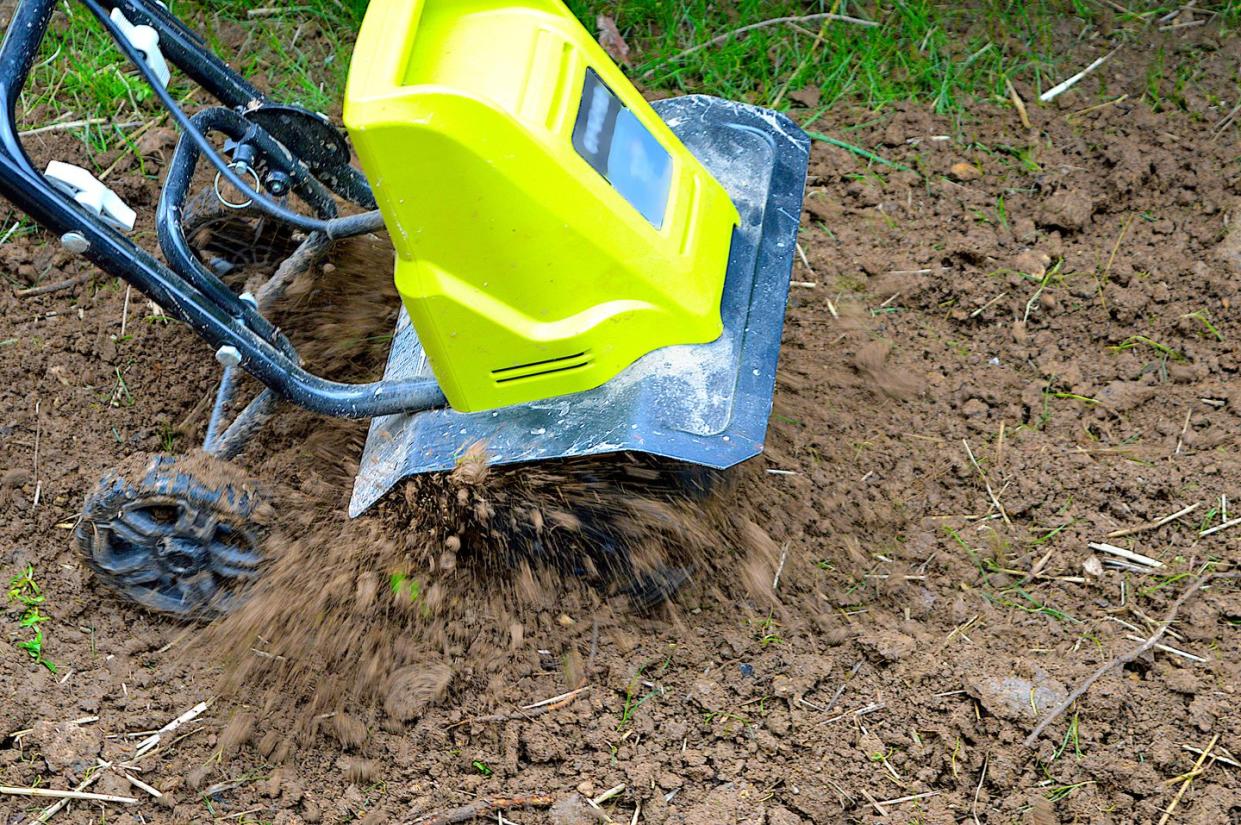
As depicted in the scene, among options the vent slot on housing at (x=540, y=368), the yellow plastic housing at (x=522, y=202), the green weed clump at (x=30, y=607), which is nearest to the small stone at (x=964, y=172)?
the yellow plastic housing at (x=522, y=202)

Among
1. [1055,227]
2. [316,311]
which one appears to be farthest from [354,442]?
[1055,227]

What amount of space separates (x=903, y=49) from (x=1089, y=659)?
2213 mm

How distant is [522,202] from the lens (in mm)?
2188

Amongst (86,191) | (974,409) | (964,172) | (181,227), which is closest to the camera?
(86,191)

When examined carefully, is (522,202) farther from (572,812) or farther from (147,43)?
(572,812)

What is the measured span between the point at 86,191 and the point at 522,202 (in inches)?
33.4

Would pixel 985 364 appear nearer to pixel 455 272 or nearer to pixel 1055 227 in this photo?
pixel 1055 227

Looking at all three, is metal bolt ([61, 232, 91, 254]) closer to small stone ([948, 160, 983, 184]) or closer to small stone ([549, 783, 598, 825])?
small stone ([549, 783, 598, 825])

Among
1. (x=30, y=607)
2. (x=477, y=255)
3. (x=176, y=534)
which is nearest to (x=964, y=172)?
(x=477, y=255)

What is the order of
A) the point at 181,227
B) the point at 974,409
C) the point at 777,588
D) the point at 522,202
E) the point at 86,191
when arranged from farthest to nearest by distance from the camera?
1. the point at 974,409
2. the point at 777,588
3. the point at 181,227
4. the point at 86,191
5. the point at 522,202

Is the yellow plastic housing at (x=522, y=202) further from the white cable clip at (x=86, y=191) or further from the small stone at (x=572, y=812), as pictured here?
the small stone at (x=572, y=812)

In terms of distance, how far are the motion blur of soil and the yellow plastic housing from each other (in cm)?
26

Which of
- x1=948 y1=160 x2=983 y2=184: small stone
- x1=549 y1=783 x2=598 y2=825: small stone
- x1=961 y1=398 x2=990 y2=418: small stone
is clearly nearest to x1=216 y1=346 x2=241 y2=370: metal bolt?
x1=549 y1=783 x2=598 y2=825: small stone

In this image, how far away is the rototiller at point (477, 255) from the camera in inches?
85.1
